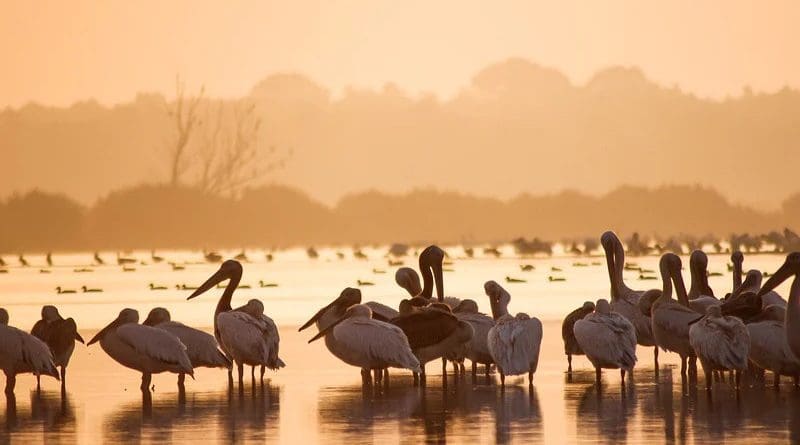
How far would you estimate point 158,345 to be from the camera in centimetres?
1720

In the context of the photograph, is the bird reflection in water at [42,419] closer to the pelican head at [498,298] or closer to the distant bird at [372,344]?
the distant bird at [372,344]

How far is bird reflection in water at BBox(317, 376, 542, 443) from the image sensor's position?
558 inches

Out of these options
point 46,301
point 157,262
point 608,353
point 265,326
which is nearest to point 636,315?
point 608,353

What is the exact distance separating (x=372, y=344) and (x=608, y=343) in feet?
7.11

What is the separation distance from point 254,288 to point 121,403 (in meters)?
31.5

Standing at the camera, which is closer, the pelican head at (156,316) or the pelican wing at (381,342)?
the pelican wing at (381,342)

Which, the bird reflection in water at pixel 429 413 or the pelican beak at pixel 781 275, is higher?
the pelican beak at pixel 781 275

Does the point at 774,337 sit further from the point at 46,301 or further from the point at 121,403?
the point at 46,301

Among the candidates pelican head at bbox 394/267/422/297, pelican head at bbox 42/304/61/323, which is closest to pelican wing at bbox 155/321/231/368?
pelican head at bbox 42/304/61/323

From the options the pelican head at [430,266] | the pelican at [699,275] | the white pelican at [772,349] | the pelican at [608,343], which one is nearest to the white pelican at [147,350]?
the pelican at [608,343]

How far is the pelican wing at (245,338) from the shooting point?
697 inches

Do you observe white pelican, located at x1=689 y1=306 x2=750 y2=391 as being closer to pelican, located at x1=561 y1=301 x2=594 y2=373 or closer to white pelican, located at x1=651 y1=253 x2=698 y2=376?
white pelican, located at x1=651 y1=253 x2=698 y2=376

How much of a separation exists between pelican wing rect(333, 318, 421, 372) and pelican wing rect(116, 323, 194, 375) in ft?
4.83

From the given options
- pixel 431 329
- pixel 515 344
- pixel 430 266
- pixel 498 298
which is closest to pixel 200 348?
pixel 431 329
